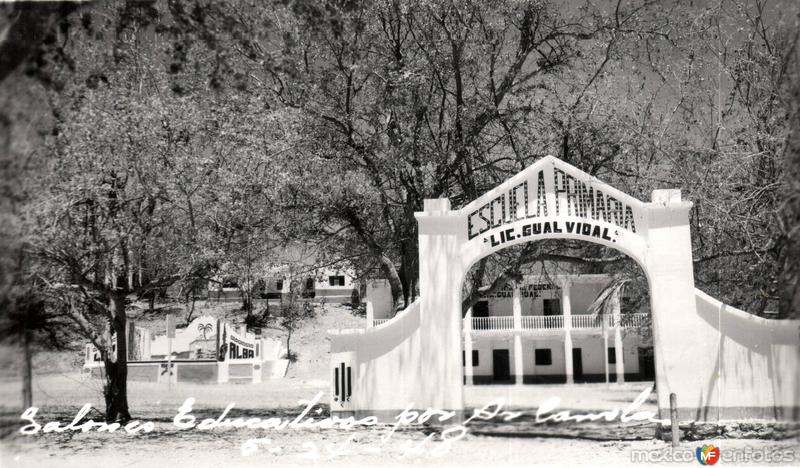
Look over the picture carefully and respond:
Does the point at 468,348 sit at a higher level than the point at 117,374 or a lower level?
lower

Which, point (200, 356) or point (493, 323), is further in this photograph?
point (493, 323)

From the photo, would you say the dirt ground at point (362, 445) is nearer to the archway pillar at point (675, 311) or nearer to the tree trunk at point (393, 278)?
the archway pillar at point (675, 311)

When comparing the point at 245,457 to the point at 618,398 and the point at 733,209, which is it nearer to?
the point at 733,209

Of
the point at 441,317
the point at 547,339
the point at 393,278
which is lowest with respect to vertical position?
the point at 547,339

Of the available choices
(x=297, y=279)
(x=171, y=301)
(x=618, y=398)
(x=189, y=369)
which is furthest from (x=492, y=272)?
(x=171, y=301)

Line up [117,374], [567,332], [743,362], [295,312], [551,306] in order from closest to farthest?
[743,362]
[117,374]
[567,332]
[551,306]
[295,312]

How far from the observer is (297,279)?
50.9 ft

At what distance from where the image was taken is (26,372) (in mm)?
12305

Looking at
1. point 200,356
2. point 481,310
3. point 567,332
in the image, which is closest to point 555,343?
point 567,332

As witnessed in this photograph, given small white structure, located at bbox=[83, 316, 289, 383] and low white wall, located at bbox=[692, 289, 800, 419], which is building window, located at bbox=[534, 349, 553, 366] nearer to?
small white structure, located at bbox=[83, 316, 289, 383]

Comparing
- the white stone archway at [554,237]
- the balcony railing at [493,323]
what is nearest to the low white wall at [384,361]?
the white stone archway at [554,237]

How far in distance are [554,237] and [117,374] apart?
9.32m

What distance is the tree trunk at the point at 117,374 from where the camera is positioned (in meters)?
14.5

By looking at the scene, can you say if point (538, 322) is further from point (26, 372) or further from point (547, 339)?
point (26, 372)
